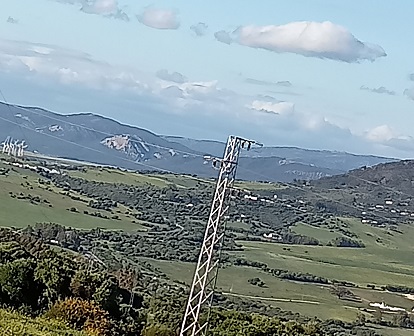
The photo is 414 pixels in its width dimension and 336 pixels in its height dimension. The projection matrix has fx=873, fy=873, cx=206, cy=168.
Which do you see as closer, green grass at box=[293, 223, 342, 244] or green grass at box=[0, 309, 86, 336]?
green grass at box=[0, 309, 86, 336]

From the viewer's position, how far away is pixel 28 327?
2541 cm

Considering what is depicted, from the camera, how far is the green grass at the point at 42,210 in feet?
325

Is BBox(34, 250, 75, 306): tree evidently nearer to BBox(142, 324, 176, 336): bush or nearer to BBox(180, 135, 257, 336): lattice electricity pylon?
BBox(142, 324, 176, 336): bush

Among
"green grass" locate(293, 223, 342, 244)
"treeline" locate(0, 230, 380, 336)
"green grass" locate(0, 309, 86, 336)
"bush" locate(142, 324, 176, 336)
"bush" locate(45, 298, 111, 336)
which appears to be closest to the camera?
"green grass" locate(0, 309, 86, 336)

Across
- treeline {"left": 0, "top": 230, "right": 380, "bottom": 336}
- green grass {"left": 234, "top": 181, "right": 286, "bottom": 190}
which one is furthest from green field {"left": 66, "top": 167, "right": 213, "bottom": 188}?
treeline {"left": 0, "top": 230, "right": 380, "bottom": 336}

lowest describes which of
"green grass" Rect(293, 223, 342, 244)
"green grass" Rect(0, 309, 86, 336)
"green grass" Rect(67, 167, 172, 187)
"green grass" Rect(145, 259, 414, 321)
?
"green grass" Rect(145, 259, 414, 321)

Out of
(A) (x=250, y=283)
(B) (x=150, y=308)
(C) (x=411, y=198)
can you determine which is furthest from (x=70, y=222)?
(C) (x=411, y=198)

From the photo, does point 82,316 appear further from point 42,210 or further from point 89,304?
point 42,210

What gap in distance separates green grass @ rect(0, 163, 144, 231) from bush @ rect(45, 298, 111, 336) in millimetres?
Answer: 56307

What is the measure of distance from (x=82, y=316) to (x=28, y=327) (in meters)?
10.1

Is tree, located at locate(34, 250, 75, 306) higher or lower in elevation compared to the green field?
lower

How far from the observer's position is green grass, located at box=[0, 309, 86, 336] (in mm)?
23609

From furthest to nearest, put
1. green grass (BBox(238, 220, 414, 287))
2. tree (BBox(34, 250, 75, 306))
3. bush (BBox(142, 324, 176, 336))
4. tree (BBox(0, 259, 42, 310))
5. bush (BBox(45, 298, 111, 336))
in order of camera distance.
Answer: green grass (BBox(238, 220, 414, 287)) → tree (BBox(34, 250, 75, 306)) → tree (BBox(0, 259, 42, 310)) → bush (BBox(142, 324, 176, 336)) → bush (BBox(45, 298, 111, 336))

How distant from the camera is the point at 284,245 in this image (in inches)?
4643
